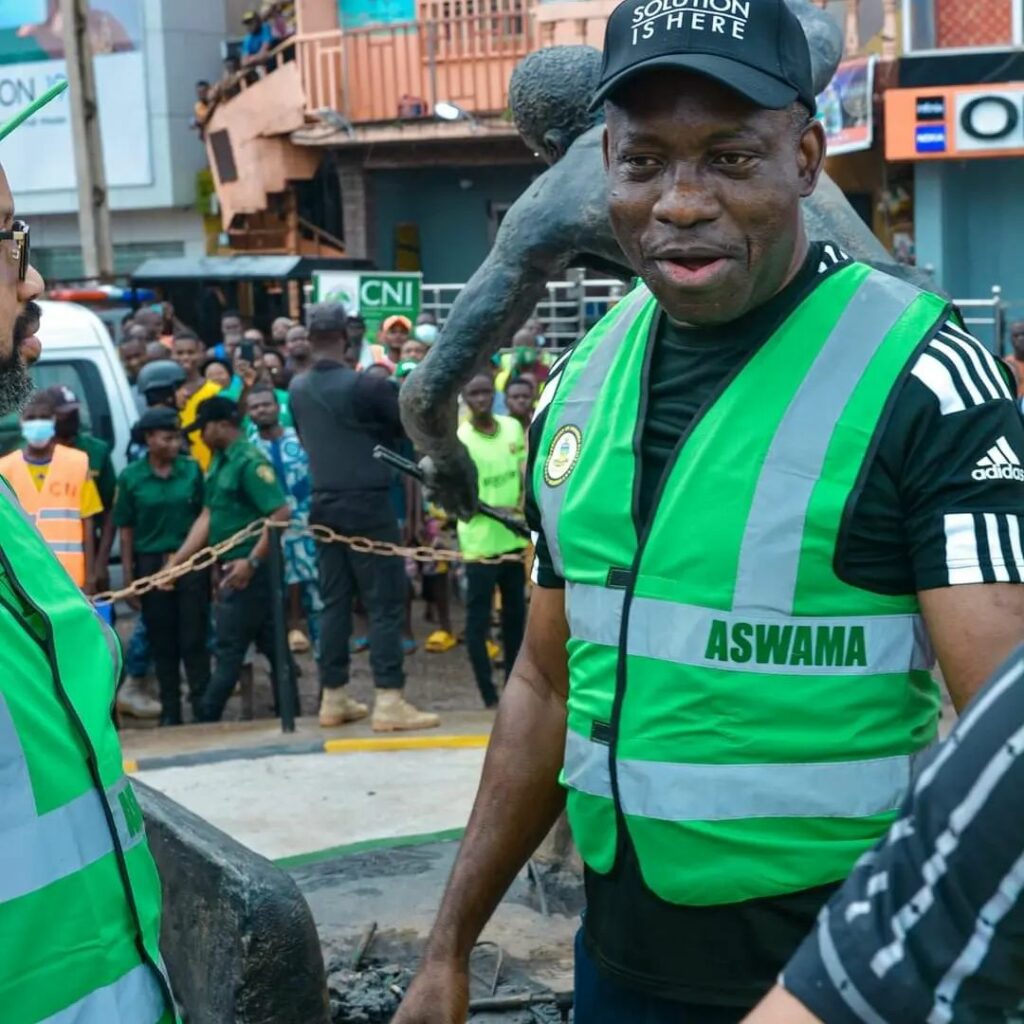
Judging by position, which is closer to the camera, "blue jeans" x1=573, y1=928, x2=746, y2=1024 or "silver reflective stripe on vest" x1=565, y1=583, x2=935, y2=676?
"silver reflective stripe on vest" x1=565, y1=583, x2=935, y2=676

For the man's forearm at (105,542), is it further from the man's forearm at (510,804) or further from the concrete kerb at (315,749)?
the man's forearm at (510,804)

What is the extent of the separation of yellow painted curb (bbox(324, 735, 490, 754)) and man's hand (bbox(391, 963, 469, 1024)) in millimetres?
5335

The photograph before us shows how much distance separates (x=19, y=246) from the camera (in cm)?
247

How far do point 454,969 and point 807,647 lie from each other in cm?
78

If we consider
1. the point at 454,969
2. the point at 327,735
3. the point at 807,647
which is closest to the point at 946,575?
the point at 807,647

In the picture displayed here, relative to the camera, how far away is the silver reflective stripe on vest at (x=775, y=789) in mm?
2121

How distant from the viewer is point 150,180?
26.2 m

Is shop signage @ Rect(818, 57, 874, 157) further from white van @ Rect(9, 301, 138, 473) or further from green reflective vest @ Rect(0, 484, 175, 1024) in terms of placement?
green reflective vest @ Rect(0, 484, 175, 1024)

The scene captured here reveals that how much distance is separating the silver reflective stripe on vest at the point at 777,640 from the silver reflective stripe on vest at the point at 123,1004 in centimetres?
76

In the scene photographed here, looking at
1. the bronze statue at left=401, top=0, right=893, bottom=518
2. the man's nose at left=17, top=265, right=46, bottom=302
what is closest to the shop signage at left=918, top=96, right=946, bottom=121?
the bronze statue at left=401, top=0, right=893, bottom=518

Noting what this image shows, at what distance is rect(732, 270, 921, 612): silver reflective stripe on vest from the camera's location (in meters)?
2.13

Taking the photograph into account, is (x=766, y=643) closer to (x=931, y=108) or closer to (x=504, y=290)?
(x=504, y=290)

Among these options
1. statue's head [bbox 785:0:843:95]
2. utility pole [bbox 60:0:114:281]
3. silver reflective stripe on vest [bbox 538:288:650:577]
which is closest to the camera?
silver reflective stripe on vest [bbox 538:288:650:577]

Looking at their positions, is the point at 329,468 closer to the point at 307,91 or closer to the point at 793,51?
the point at 793,51
